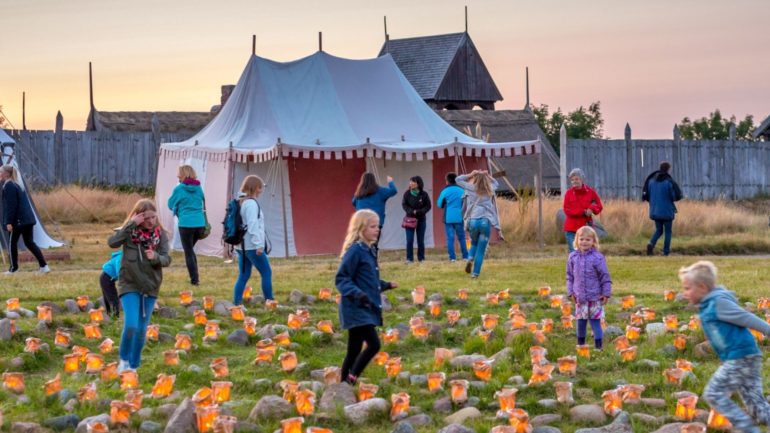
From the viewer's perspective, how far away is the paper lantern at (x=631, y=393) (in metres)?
7.87

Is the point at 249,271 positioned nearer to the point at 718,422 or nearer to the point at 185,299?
the point at 185,299

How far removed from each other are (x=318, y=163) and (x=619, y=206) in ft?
22.3

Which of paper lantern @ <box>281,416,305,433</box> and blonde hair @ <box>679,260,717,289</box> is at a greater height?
blonde hair @ <box>679,260,717,289</box>

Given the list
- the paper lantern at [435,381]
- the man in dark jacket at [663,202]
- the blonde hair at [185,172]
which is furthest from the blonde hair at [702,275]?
the man in dark jacket at [663,202]

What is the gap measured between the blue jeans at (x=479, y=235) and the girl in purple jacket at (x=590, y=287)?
232 inches

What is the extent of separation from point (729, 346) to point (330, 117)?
16.2 m

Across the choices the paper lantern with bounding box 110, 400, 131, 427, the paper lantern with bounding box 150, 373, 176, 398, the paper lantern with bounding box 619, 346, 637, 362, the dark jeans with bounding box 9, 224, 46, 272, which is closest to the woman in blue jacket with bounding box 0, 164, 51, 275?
the dark jeans with bounding box 9, 224, 46, 272

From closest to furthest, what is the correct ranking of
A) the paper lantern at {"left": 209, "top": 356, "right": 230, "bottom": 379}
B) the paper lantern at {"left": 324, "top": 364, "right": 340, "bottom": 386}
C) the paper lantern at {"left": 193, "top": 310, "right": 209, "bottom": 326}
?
1. the paper lantern at {"left": 324, "top": 364, "right": 340, "bottom": 386}
2. the paper lantern at {"left": 209, "top": 356, "right": 230, "bottom": 379}
3. the paper lantern at {"left": 193, "top": 310, "right": 209, "bottom": 326}

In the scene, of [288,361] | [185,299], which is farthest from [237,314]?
[288,361]

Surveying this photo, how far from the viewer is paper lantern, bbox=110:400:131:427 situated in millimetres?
7363

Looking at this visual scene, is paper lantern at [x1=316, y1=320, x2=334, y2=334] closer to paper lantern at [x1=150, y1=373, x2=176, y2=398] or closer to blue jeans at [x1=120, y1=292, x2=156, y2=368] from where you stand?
blue jeans at [x1=120, y1=292, x2=156, y2=368]

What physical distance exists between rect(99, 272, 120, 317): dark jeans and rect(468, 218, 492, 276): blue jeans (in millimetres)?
5457

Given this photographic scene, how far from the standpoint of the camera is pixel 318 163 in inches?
879

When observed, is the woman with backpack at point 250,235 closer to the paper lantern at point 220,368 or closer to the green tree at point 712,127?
the paper lantern at point 220,368
